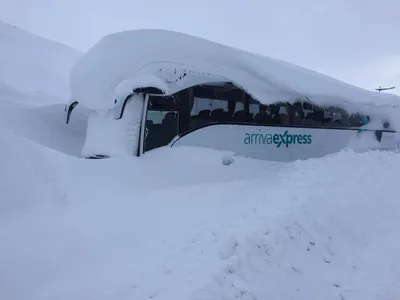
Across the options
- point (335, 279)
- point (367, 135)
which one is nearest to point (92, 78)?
point (335, 279)

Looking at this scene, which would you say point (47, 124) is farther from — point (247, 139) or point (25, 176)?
point (25, 176)

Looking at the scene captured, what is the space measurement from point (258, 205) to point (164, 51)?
4527 mm

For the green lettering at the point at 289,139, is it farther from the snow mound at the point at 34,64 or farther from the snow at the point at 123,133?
the snow mound at the point at 34,64

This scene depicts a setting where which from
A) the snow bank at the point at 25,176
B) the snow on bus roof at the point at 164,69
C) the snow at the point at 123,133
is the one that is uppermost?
the snow on bus roof at the point at 164,69

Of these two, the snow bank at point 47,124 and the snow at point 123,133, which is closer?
the snow at point 123,133

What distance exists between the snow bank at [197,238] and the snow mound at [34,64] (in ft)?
32.3

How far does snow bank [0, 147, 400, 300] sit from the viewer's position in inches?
148

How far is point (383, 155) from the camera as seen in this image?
10695mm

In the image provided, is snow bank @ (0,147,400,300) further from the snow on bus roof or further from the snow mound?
the snow mound

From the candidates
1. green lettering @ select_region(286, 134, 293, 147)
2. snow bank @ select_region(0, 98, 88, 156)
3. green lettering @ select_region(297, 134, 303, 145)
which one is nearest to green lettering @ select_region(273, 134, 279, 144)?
green lettering @ select_region(286, 134, 293, 147)

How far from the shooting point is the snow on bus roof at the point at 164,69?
8164 mm

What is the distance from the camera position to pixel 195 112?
29.3 ft

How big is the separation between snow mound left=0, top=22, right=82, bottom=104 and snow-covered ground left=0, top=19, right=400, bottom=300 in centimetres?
951

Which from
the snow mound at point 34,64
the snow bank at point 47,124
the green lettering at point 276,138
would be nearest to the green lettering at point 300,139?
the green lettering at point 276,138
